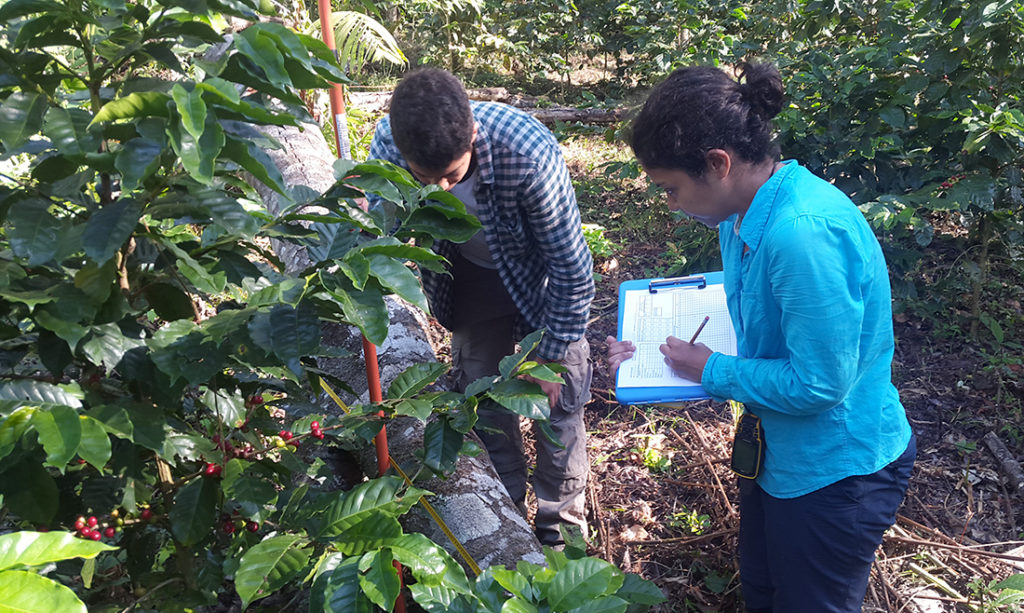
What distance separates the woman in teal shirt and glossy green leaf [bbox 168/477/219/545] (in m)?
1.19

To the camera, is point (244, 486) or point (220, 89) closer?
point (220, 89)

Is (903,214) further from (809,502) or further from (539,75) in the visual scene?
(539,75)

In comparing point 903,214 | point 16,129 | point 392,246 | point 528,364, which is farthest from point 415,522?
point 903,214

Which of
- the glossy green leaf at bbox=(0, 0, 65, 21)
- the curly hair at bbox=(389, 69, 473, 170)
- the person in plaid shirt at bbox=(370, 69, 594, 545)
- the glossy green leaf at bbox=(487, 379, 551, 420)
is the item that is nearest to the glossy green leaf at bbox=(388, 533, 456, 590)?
the glossy green leaf at bbox=(487, 379, 551, 420)

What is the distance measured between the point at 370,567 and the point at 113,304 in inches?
21.8

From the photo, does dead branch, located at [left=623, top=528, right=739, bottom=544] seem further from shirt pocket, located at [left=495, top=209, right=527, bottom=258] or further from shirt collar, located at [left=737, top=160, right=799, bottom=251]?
shirt collar, located at [left=737, top=160, right=799, bottom=251]

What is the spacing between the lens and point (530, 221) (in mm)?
2229

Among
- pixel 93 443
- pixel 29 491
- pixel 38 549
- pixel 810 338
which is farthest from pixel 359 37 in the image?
pixel 38 549

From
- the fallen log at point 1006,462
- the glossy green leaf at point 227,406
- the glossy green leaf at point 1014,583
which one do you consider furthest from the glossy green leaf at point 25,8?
the fallen log at point 1006,462

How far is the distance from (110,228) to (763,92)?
137cm

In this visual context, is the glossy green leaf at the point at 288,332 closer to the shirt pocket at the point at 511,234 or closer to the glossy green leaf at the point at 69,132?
the glossy green leaf at the point at 69,132

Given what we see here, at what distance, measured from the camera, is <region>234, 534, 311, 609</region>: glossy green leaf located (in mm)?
998

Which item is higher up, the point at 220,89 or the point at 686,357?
the point at 220,89

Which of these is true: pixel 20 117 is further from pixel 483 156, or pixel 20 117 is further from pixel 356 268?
pixel 483 156
